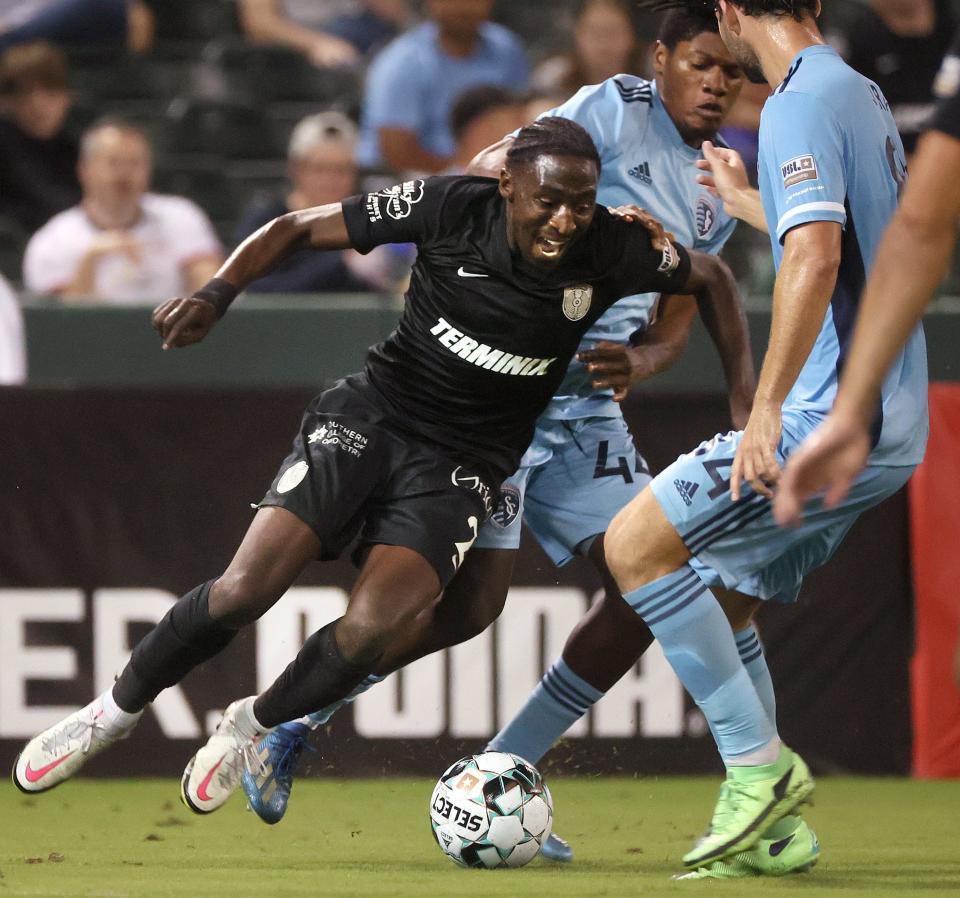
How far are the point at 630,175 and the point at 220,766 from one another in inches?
83.9

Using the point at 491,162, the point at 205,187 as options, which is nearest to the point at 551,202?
the point at 491,162

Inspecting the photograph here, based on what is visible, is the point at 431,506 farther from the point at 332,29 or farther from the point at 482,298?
the point at 332,29

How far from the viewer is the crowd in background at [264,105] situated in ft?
29.2

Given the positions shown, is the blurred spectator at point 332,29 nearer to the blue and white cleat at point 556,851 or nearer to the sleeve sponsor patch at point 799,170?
the blue and white cleat at point 556,851

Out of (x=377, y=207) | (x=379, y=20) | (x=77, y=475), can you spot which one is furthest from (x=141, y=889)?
(x=379, y=20)

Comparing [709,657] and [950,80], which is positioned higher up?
[950,80]

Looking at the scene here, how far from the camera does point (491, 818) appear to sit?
4699 mm

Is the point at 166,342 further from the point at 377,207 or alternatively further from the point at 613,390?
the point at 613,390

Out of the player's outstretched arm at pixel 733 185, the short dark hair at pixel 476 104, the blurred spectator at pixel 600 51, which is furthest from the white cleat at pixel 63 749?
the blurred spectator at pixel 600 51

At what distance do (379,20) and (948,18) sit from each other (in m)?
3.72

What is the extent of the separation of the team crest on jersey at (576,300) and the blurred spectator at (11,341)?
3.92 meters

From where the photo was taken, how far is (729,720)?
14.6ft

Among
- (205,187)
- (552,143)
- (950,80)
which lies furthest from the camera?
(205,187)

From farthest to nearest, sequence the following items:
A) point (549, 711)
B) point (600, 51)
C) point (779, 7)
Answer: point (600, 51)
point (549, 711)
point (779, 7)
